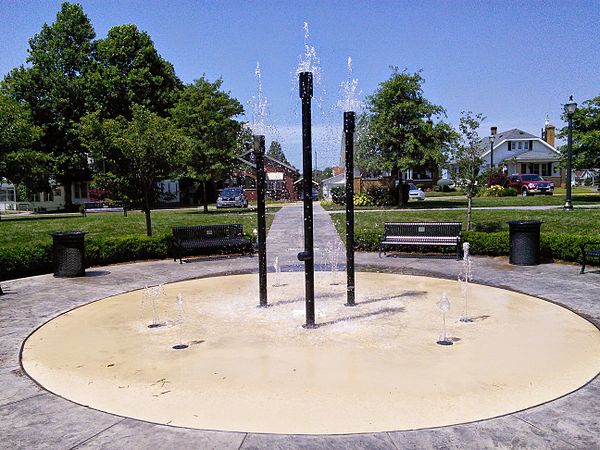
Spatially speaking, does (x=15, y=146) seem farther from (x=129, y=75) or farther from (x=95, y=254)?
(x=95, y=254)

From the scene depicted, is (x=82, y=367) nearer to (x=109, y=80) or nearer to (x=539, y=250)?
(x=539, y=250)

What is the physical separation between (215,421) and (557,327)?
513cm

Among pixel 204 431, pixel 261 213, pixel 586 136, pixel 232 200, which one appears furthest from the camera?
pixel 232 200

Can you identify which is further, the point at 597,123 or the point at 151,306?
the point at 597,123

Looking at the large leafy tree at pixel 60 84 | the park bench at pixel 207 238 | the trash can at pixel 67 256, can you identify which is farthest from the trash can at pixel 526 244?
the large leafy tree at pixel 60 84

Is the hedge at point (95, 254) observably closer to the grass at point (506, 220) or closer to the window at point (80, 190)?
the grass at point (506, 220)

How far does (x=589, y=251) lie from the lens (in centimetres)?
1082

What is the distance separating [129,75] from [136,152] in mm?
26355

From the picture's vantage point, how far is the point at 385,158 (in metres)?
30.3

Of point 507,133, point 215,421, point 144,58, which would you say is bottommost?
point 215,421

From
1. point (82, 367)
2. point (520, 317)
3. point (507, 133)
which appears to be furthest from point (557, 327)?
point (507, 133)

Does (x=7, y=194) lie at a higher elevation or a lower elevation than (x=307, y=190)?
higher

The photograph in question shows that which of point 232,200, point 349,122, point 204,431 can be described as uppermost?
point 349,122

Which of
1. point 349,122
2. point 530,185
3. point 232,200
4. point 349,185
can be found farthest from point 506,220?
point 530,185
